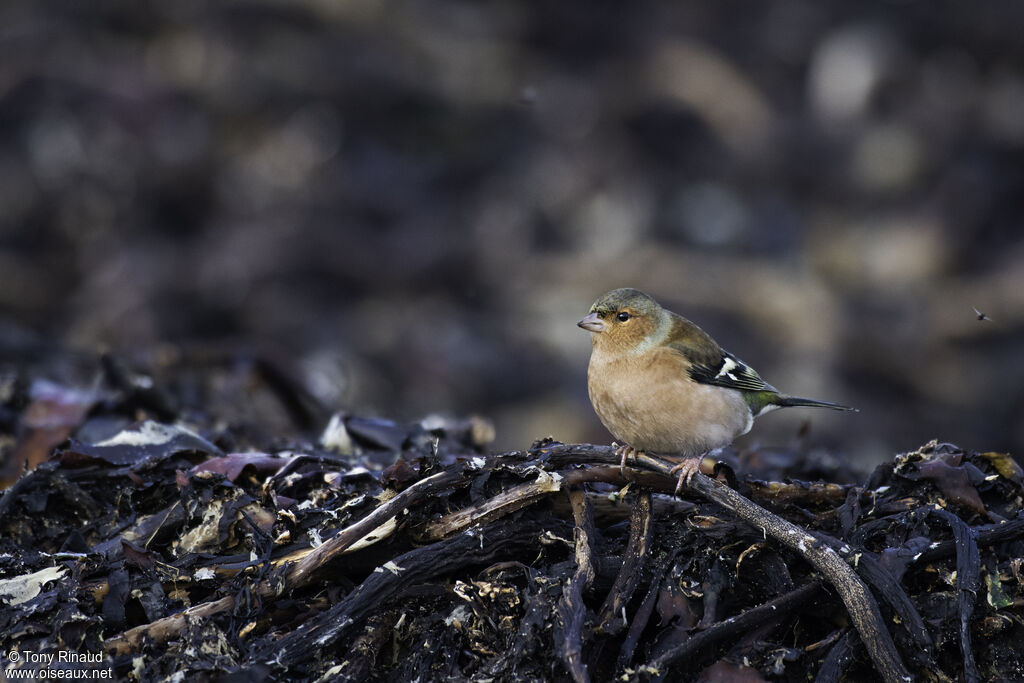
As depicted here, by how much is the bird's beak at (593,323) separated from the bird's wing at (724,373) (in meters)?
0.33

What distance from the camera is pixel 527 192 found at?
9492mm

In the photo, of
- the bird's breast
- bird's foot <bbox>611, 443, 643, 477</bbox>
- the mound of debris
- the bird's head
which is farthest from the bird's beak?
bird's foot <bbox>611, 443, 643, 477</bbox>

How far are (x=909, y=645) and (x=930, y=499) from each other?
21.9 inches

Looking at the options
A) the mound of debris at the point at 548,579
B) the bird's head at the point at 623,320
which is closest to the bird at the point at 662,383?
the bird's head at the point at 623,320

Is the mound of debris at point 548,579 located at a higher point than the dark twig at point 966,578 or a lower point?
lower

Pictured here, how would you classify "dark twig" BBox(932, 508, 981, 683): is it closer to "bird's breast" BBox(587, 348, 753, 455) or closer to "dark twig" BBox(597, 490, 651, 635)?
"dark twig" BBox(597, 490, 651, 635)

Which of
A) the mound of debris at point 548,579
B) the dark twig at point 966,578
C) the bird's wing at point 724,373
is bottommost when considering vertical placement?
the mound of debris at point 548,579

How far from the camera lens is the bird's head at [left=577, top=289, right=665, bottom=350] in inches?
168

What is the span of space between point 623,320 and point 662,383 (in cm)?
36

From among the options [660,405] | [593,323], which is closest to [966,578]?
[660,405]

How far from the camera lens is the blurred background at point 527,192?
8.10 metres

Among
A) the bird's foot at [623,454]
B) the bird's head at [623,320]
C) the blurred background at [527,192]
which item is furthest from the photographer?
the blurred background at [527,192]

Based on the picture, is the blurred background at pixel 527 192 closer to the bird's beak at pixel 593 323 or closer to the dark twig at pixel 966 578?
the bird's beak at pixel 593 323

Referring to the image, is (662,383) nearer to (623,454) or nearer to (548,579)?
(623,454)
